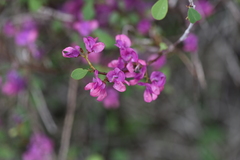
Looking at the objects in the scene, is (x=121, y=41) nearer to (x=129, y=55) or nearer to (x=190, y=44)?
(x=129, y=55)

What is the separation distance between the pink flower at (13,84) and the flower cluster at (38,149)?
12.1 inches

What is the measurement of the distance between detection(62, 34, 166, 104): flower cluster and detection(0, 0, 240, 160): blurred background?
0.41 metres

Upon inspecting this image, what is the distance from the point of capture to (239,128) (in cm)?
192

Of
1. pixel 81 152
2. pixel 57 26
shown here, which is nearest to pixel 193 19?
pixel 57 26

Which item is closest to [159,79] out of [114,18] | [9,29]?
[114,18]

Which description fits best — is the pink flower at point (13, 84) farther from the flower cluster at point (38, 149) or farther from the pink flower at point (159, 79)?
the pink flower at point (159, 79)

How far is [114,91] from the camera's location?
1534mm

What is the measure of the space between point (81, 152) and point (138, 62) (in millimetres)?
1324

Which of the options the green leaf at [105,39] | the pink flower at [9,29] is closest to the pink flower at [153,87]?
the green leaf at [105,39]

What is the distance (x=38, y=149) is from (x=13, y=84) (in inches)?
16.9

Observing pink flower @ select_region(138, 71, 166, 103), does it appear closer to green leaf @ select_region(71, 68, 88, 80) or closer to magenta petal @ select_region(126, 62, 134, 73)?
magenta petal @ select_region(126, 62, 134, 73)

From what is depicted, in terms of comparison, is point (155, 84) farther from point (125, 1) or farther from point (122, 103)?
point (122, 103)

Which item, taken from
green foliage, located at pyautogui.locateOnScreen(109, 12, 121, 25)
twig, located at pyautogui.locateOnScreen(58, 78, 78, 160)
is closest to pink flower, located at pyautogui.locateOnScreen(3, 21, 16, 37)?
twig, located at pyautogui.locateOnScreen(58, 78, 78, 160)

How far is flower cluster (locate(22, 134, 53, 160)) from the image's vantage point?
5.36ft
